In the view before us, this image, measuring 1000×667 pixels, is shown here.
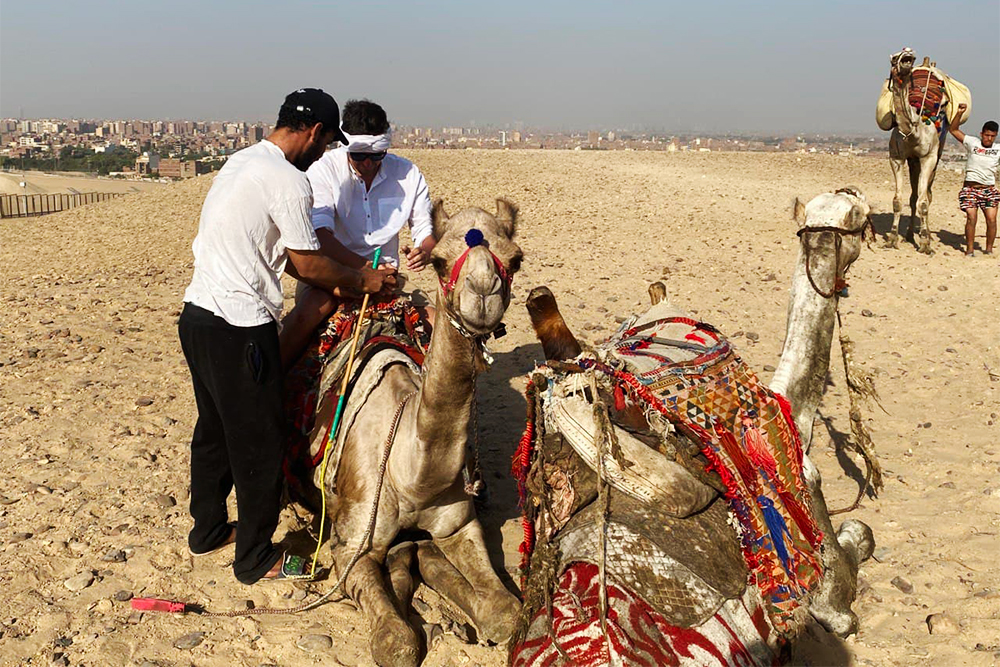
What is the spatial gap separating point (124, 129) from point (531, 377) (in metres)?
207

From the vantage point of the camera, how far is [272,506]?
4.11 metres

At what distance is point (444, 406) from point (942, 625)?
259 centimetres

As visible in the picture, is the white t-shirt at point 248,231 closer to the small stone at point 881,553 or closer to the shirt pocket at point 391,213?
the shirt pocket at point 391,213

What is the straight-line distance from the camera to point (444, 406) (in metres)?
3.28

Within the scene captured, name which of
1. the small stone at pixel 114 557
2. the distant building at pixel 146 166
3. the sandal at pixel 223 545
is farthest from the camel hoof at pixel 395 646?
the distant building at pixel 146 166

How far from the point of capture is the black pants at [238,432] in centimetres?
379

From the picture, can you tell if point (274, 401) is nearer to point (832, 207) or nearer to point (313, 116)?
point (313, 116)

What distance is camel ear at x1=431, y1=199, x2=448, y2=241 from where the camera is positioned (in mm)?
2947

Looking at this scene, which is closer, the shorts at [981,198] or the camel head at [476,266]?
the camel head at [476,266]

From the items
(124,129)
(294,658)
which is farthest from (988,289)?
(124,129)

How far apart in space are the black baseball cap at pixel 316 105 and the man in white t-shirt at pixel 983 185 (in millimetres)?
10466

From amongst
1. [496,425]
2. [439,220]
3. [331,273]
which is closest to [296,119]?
[331,273]

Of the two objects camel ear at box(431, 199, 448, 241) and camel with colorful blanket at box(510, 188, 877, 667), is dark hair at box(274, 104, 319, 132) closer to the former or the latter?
camel ear at box(431, 199, 448, 241)

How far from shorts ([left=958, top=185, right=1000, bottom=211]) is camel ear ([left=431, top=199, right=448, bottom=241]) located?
435 inches
